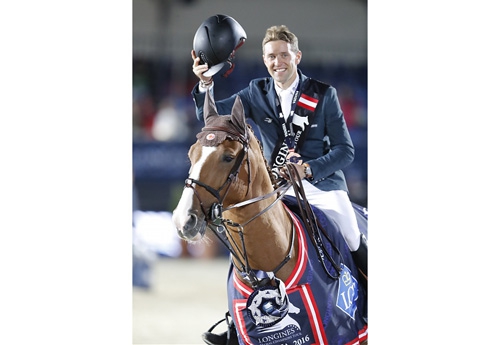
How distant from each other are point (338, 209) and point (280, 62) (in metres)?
0.64

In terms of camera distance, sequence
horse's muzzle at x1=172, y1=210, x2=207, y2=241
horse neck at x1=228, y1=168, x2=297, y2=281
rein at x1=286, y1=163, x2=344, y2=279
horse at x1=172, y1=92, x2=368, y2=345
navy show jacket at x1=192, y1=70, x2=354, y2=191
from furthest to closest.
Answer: navy show jacket at x1=192, y1=70, x2=354, y2=191, rein at x1=286, y1=163, x2=344, y2=279, horse neck at x1=228, y1=168, x2=297, y2=281, horse at x1=172, y1=92, x2=368, y2=345, horse's muzzle at x1=172, y1=210, x2=207, y2=241

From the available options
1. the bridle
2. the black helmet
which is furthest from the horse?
the black helmet

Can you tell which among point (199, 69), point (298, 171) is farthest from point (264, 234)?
point (199, 69)

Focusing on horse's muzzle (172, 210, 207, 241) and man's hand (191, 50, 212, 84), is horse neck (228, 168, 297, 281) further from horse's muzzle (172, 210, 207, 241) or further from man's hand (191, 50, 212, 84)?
man's hand (191, 50, 212, 84)

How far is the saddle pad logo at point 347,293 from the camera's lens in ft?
7.32

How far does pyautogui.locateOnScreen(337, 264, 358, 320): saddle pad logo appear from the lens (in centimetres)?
223

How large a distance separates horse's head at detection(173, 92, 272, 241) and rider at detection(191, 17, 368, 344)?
1.15 feet

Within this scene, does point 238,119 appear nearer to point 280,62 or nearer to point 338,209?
point 280,62

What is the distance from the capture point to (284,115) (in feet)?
7.91
